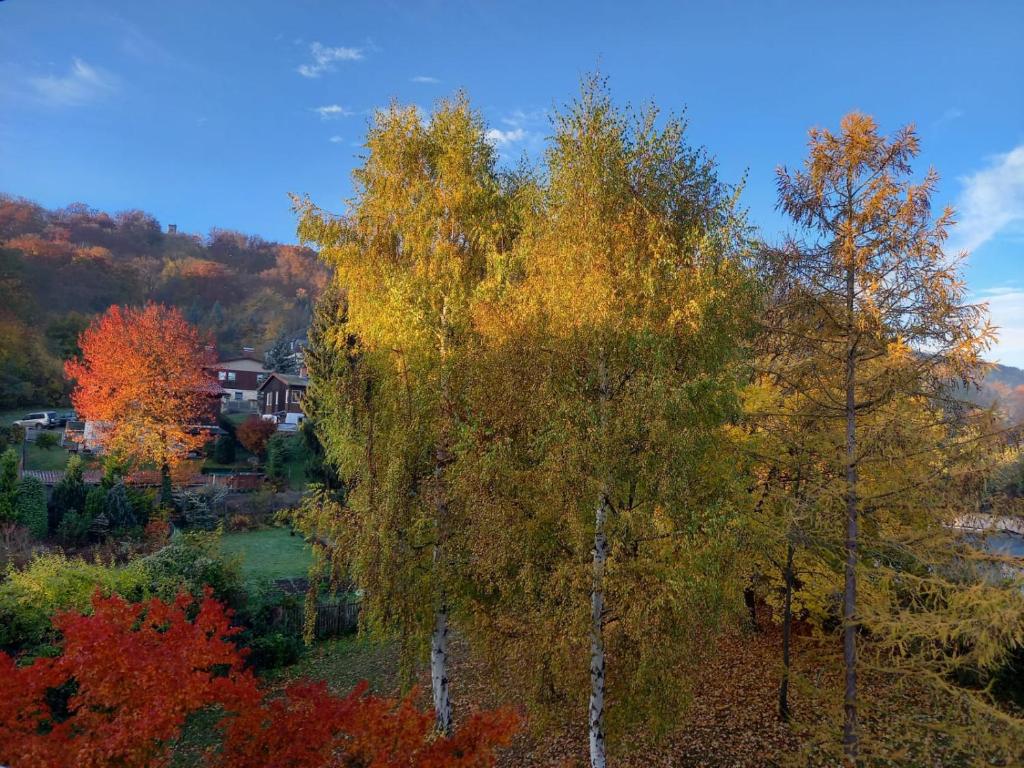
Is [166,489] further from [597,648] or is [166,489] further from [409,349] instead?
[597,648]

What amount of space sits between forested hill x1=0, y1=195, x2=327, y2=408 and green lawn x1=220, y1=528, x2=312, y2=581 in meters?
23.2

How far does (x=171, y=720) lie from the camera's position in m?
7.25

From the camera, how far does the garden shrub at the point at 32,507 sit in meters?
22.6

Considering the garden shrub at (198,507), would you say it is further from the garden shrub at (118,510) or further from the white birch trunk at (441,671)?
the white birch trunk at (441,671)

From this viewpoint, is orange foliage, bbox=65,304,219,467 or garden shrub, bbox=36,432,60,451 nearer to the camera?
orange foliage, bbox=65,304,219,467

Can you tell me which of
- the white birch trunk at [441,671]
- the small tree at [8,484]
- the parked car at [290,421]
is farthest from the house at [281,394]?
the white birch trunk at [441,671]

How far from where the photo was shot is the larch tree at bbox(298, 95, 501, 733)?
9.84 metres

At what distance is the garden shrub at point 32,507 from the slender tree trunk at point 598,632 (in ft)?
80.2

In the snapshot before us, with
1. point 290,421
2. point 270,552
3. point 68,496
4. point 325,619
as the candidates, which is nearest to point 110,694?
point 325,619

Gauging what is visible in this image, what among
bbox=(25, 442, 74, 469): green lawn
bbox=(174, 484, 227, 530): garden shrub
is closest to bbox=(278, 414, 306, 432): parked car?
bbox=(25, 442, 74, 469): green lawn

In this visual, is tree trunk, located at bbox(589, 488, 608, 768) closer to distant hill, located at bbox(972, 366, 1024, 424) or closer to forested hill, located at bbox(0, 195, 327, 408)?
distant hill, located at bbox(972, 366, 1024, 424)

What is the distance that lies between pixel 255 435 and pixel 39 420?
630 inches

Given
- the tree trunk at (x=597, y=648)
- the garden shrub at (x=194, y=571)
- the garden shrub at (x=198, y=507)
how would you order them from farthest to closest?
the garden shrub at (x=198, y=507) < the garden shrub at (x=194, y=571) < the tree trunk at (x=597, y=648)

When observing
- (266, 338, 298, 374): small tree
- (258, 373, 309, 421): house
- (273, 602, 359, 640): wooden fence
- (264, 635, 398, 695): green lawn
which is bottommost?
(264, 635, 398, 695): green lawn
